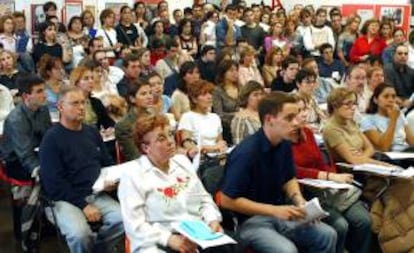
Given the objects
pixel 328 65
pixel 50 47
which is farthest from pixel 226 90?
pixel 50 47

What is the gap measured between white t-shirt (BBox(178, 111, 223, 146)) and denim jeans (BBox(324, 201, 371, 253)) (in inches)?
51.1

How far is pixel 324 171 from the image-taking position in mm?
3852

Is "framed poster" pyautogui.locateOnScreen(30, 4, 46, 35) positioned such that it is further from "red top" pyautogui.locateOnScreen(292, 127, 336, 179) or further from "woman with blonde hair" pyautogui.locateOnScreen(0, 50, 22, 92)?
"red top" pyautogui.locateOnScreen(292, 127, 336, 179)

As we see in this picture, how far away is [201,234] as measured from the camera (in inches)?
109

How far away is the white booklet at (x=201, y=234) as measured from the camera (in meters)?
2.68

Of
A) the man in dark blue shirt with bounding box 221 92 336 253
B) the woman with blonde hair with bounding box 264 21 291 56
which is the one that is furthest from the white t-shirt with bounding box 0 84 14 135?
the woman with blonde hair with bounding box 264 21 291 56

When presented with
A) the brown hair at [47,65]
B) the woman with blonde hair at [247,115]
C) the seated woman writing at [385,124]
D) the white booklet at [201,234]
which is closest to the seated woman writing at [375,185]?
the seated woman writing at [385,124]

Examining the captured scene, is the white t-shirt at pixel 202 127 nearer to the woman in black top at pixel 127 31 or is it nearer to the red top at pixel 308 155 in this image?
the red top at pixel 308 155

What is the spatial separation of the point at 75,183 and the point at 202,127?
1.42 metres

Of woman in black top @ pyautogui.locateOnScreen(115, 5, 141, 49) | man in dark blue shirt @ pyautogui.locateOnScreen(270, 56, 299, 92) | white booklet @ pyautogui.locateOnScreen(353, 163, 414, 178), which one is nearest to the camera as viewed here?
white booklet @ pyautogui.locateOnScreen(353, 163, 414, 178)

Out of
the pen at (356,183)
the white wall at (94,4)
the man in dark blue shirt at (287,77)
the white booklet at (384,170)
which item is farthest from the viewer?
the white wall at (94,4)

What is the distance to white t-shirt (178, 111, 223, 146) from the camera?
4762mm

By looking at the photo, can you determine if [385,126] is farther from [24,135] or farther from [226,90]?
[24,135]

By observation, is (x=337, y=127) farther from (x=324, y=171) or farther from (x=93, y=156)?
(x=93, y=156)
